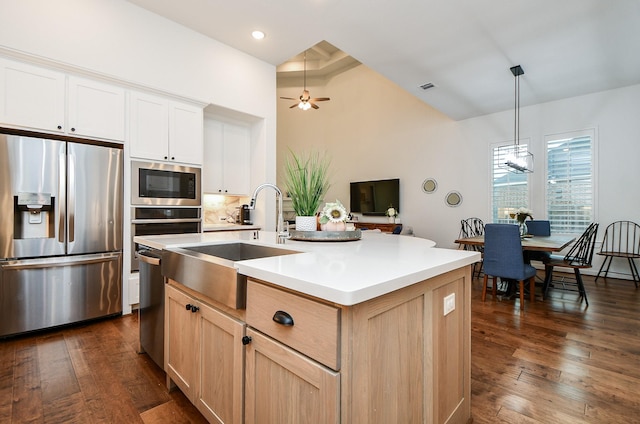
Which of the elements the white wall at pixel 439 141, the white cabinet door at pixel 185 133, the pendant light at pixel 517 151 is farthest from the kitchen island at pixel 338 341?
the white wall at pixel 439 141

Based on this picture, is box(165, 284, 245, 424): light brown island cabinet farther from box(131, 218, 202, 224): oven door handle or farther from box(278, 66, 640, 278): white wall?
box(278, 66, 640, 278): white wall

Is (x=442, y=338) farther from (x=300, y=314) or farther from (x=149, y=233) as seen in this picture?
(x=149, y=233)

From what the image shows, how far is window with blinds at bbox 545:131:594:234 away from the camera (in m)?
4.95

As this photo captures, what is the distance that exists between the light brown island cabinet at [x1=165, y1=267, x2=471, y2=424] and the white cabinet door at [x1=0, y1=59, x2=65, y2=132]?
2614 mm

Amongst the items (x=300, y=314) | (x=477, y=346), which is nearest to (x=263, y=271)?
(x=300, y=314)

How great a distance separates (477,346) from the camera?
2406mm

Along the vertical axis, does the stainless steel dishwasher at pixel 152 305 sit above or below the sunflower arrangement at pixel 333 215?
below

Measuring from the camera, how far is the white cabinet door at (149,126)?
315 cm

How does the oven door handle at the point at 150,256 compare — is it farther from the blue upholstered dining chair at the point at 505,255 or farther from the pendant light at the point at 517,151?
the pendant light at the point at 517,151

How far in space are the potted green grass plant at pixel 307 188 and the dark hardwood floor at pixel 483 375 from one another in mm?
1230

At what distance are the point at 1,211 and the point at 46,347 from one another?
1.16 m

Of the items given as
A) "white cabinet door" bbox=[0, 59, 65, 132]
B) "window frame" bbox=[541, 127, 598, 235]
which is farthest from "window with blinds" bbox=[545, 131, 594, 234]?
"white cabinet door" bbox=[0, 59, 65, 132]

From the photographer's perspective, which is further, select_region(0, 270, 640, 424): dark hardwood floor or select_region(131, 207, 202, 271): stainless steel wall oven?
select_region(131, 207, 202, 271): stainless steel wall oven

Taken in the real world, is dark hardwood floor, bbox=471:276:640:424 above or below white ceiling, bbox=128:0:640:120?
below
